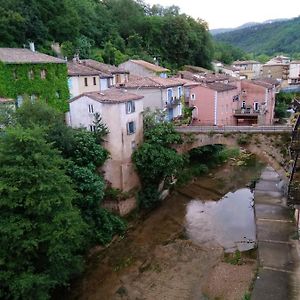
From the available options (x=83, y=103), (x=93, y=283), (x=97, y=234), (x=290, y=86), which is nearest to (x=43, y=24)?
(x=83, y=103)

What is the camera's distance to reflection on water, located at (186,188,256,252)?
25656 millimetres

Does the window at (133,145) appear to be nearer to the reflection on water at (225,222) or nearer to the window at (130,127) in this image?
the window at (130,127)

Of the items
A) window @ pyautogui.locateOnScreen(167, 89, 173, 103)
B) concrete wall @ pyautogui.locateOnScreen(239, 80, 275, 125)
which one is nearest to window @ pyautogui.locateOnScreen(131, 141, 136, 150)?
window @ pyautogui.locateOnScreen(167, 89, 173, 103)

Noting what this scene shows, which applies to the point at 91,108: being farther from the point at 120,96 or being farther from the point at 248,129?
the point at 248,129

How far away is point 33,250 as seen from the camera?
1775 cm

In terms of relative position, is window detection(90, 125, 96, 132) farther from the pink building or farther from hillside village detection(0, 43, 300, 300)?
the pink building

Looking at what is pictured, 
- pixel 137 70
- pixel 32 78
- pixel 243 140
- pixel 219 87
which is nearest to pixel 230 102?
pixel 219 87

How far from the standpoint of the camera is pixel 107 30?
7819 cm

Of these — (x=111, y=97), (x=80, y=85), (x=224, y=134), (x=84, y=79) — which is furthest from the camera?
(x=84, y=79)

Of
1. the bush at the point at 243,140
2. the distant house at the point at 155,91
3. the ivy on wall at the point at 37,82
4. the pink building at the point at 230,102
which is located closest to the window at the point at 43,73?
the ivy on wall at the point at 37,82

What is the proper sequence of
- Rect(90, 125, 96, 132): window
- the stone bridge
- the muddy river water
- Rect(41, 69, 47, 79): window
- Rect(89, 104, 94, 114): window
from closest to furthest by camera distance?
the muddy river water → Rect(90, 125, 96, 132): window → Rect(89, 104, 94, 114): window → the stone bridge → Rect(41, 69, 47, 79): window

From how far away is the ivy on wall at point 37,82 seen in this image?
3048cm

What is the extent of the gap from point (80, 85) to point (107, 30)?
44308 mm

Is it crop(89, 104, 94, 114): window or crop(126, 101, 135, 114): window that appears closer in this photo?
crop(89, 104, 94, 114): window
